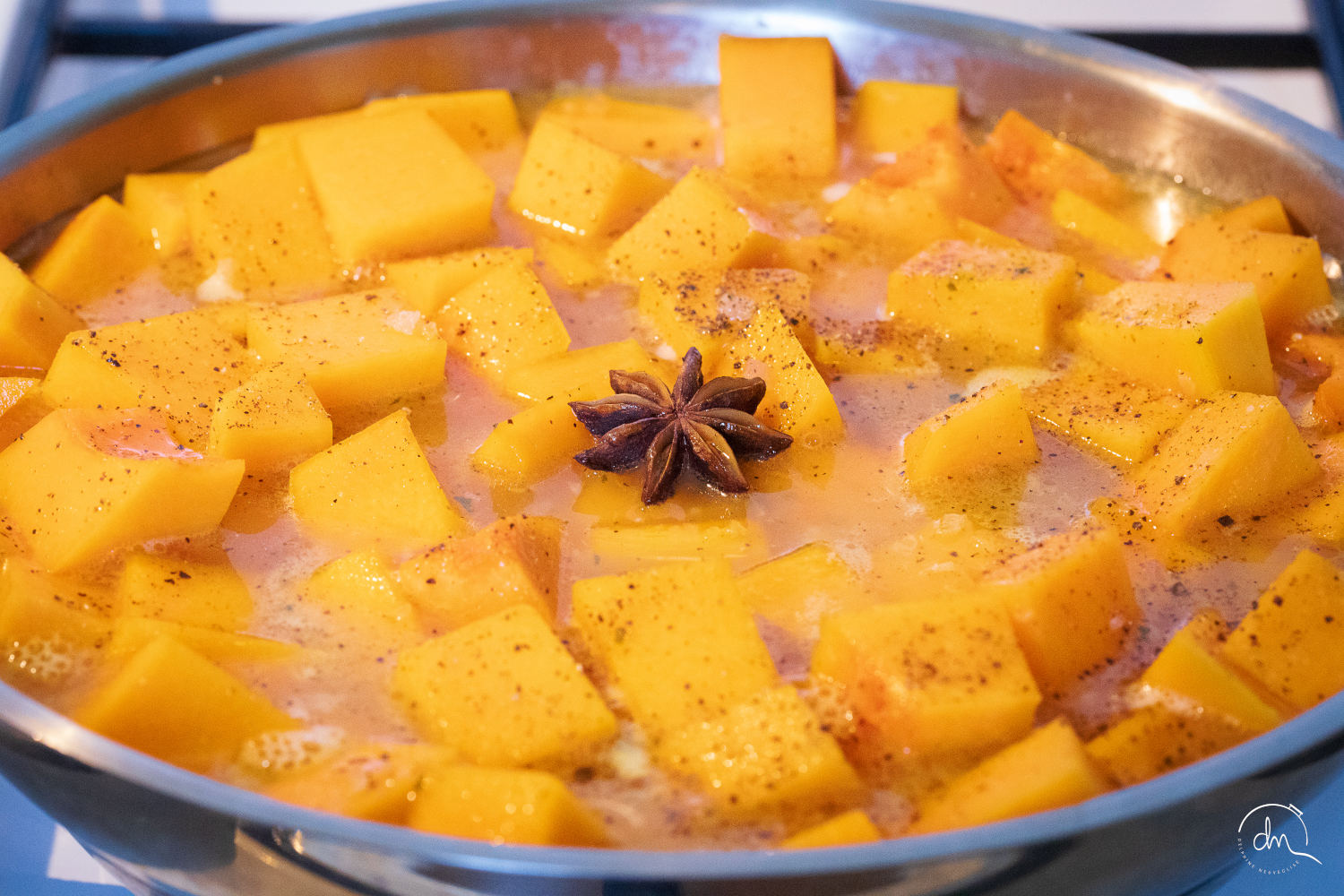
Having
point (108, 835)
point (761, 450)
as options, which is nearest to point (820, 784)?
point (761, 450)

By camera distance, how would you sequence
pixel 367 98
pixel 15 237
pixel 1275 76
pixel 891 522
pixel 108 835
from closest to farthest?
1. pixel 108 835
2. pixel 891 522
3. pixel 15 237
4. pixel 367 98
5. pixel 1275 76

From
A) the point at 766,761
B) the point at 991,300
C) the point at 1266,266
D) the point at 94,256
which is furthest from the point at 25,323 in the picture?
the point at 1266,266

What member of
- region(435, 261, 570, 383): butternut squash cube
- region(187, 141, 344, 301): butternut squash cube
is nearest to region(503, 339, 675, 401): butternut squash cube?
region(435, 261, 570, 383): butternut squash cube

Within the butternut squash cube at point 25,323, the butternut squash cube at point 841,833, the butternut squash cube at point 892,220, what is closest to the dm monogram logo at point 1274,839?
the butternut squash cube at point 841,833

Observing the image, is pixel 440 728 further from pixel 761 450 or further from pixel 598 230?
pixel 598 230

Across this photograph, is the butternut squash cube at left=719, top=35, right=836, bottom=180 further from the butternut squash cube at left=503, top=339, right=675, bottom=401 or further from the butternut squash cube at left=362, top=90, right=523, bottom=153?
the butternut squash cube at left=503, top=339, right=675, bottom=401

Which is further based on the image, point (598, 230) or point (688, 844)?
point (598, 230)

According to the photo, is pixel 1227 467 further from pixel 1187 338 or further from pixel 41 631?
pixel 41 631
